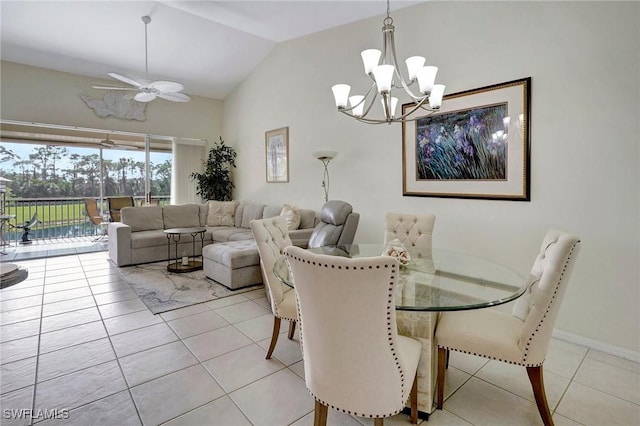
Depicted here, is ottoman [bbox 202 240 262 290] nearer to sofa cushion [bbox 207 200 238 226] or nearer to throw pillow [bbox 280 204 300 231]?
throw pillow [bbox 280 204 300 231]

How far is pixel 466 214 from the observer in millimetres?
3100

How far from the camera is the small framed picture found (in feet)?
17.4

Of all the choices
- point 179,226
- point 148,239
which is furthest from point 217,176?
point 148,239

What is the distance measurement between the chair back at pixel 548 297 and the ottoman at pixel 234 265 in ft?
9.43

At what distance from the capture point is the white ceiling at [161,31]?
3.98 metres

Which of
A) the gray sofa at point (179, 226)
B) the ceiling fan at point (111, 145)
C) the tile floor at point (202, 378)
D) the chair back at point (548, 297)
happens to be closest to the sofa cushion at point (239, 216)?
the gray sofa at point (179, 226)

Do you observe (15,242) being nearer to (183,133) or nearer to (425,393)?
(183,133)

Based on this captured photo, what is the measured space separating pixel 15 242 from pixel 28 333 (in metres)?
5.52

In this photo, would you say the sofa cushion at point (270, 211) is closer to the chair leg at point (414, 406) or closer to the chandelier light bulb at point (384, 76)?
the chandelier light bulb at point (384, 76)

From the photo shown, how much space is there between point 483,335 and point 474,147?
1.90 m

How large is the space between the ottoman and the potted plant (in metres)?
2.82

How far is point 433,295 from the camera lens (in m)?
1.60

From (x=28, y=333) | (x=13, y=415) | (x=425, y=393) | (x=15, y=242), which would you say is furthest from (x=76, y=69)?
(x=425, y=393)

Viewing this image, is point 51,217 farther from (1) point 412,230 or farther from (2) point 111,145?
(1) point 412,230
